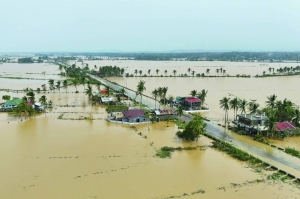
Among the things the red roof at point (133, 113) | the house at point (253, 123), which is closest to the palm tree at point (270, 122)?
the house at point (253, 123)

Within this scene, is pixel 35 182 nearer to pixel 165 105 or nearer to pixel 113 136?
pixel 113 136

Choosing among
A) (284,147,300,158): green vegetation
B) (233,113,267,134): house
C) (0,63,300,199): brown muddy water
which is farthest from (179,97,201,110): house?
(284,147,300,158): green vegetation

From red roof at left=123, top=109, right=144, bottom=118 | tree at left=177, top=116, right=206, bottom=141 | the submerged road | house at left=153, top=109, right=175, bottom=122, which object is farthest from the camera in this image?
house at left=153, top=109, right=175, bottom=122

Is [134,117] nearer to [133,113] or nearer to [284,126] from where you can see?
[133,113]

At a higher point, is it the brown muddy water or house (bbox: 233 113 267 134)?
house (bbox: 233 113 267 134)

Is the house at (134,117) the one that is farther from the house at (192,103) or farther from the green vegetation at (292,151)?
the green vegetation at (292,151)

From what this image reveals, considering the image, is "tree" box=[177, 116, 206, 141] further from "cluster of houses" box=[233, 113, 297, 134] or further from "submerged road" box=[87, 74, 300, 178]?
"cluster of houses" box=[233, 113, 297, 134]

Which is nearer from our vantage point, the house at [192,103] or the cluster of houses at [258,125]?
the cluster of houses at [258,125]

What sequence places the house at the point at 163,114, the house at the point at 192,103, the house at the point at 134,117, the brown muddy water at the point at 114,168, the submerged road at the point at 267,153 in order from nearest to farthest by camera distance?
the brown muddy water at the point at 114,168, the submerged road at the point at 267,153, the house at the point at 134,117, the house at the point at 163,114, the house at the point at 192,103

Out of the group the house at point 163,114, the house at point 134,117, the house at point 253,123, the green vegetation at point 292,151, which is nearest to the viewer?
the green vegetation at point 292,151
